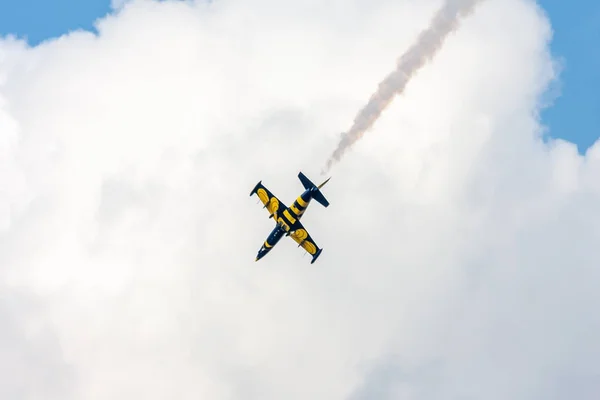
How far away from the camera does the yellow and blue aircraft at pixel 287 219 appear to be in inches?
6127

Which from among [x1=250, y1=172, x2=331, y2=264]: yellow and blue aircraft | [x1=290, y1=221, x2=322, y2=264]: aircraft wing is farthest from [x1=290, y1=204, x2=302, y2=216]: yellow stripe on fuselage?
[x1=290, y1=221, x2=322, y2=264]: aircraft wing

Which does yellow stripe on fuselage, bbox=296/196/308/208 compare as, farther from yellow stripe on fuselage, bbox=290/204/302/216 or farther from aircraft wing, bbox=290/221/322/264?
aircraft wing, bbox=290/221/322/264

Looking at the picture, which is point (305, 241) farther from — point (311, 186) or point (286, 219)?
point (311, 186)

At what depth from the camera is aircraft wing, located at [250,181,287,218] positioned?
16288cm

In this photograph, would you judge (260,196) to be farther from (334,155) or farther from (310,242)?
(334,155)

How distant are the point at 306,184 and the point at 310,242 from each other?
1447 cm

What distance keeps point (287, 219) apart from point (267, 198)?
4.81 meters

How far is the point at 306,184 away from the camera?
6029 inches

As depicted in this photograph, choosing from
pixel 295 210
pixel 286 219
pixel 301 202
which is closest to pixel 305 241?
pixel 286 219

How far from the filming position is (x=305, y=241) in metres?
166

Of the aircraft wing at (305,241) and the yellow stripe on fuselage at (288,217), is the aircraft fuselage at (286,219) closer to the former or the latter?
the yellow stripe on fuselage at (288,217)

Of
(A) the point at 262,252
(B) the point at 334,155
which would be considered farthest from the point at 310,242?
(B) the point at 334,155

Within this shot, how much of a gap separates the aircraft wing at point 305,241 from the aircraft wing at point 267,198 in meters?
3.95

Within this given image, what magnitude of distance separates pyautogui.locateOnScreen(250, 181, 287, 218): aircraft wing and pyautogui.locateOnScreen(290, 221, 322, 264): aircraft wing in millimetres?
3945
